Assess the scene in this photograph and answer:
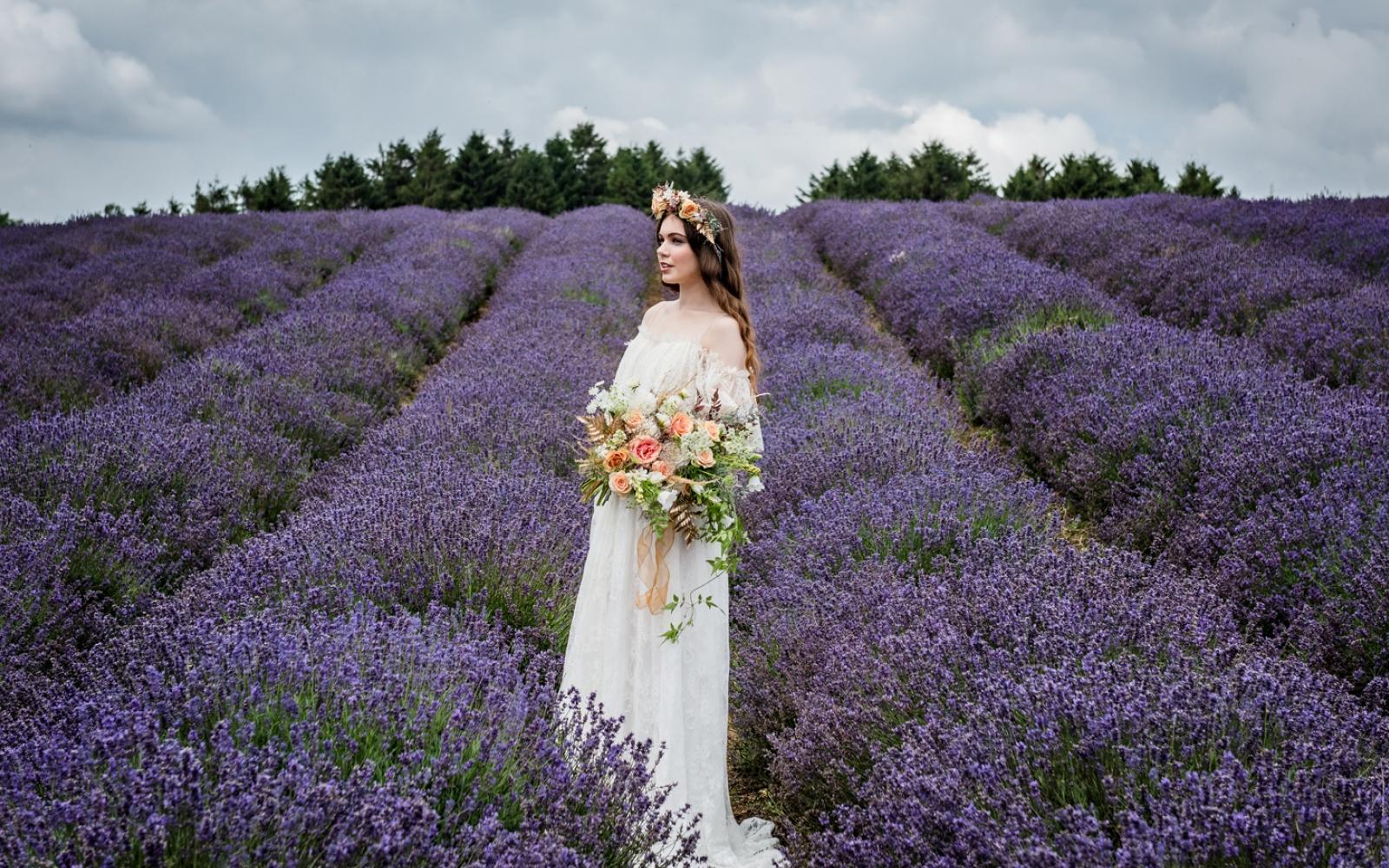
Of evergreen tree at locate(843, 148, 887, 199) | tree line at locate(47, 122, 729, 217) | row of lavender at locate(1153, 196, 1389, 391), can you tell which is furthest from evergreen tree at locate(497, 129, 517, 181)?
row of lavender at locate(1153, 196, 1389, 391)

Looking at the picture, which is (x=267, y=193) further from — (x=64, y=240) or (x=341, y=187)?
(x=64, y=240)

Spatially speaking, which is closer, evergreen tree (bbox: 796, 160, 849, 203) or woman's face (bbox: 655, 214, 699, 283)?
woman's face (bbox: 655, 214, 699, 283)

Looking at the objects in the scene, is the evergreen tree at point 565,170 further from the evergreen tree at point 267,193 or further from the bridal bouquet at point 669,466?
the bridal bouquet at point 669,466

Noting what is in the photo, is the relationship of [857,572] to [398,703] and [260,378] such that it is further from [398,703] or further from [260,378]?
[260,378]

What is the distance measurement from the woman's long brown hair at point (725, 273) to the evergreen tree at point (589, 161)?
88.5 ft

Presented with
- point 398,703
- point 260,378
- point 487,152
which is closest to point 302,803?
point 398,703

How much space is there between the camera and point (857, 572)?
3.29m

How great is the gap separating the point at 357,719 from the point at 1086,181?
2341cm

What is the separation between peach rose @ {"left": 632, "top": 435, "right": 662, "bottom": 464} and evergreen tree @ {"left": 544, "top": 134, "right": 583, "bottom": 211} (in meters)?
26.8

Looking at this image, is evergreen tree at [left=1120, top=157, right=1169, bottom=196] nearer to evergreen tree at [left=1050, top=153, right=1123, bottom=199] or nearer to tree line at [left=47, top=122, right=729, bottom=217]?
evergreen tree at [left=1050, top=153, right=1123, bottom=199]

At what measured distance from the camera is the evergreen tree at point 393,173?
88.6ft

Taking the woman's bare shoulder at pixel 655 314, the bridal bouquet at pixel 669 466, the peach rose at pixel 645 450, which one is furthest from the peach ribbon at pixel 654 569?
the woman's bare shoulder at pixel 655 314

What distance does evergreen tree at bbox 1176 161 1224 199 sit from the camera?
2031 cm

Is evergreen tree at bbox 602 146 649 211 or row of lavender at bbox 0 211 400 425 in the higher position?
evergreen tree at bbox 602 146 649 211
